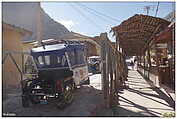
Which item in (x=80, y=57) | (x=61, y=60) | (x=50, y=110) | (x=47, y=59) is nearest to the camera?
(x=50, y=110)

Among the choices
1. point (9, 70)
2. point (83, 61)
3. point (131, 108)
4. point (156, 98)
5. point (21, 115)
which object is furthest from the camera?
point (83, 61)

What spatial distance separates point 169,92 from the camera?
25.0 ft

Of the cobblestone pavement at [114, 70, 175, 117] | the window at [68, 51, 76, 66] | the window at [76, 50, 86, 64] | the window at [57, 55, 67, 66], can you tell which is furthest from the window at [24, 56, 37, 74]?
the cobblestone pavement at [114, 70, 175, 117]

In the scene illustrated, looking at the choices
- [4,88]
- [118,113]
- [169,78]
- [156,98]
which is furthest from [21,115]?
[169,78]

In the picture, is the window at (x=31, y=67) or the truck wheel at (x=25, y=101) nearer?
Result: the truck wheel at (x=25, y=101)

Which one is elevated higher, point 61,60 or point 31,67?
point 61,60

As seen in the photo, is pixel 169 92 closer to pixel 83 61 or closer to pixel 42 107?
pixel 83 61

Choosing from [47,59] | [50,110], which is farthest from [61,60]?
[50,110]

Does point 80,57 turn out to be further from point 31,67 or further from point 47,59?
point 31,67

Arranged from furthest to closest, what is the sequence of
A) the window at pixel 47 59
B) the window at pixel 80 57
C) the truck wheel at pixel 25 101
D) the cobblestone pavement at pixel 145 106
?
the window at pixel 80 57
the window at pixel 47 59
the truck wheel at pixel 25 101
the cobblestone pavement at pixel 145 106

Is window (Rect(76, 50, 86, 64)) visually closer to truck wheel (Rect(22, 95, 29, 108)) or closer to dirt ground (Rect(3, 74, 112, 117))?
dirt ground (Rect(3, 74, 112, 117))

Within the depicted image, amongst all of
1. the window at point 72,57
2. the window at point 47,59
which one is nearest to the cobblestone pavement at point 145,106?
the window at point 72,57

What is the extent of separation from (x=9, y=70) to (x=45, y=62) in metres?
3.15

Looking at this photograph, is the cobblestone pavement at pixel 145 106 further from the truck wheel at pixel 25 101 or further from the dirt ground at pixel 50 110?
the truck wheel at pixel 25 101
